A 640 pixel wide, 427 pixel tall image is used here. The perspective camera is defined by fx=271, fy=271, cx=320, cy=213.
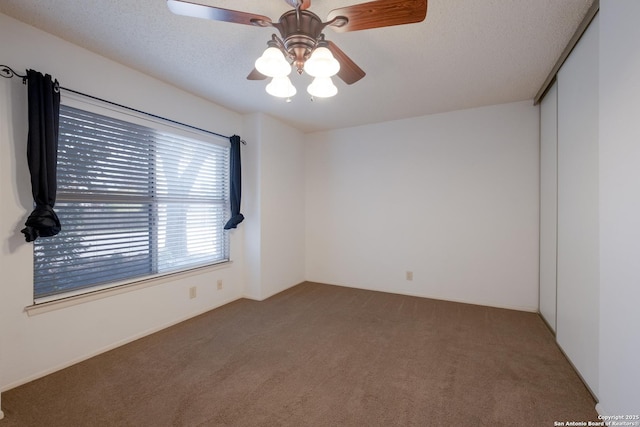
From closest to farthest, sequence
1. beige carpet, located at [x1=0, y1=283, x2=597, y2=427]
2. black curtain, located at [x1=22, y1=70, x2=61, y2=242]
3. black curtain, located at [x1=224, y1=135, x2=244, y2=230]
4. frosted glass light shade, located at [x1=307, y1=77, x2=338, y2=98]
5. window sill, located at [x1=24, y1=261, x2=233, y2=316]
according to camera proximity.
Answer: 1. beige carpet, located at [x1=0, y1=283, x2=597, y2=427]
2. frosted glass light shade, located at [x1=307, y1=77, x2=338, y2=98]
3. black curtain, located at [x1=22, y1=70, x2=61, y2=242]
4. window sill, located at [x1=24, y1=261, x2=233, y2=316]
5. black curtain, located at [x1=224, y1=135, x2=244, y2=230]

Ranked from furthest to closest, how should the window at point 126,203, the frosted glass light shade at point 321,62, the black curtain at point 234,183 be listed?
the black curtain at point 234,183
the window at point 126,203
the frosted glass light shade at point 321,62

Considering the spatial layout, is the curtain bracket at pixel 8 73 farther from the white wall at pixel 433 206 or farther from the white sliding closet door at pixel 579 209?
the white sliding closet door at pixel 579 209

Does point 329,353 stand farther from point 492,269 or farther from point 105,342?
point 492,269

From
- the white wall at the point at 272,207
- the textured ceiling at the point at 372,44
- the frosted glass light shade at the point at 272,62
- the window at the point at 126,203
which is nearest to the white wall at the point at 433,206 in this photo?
the white wall at the point at 272,207

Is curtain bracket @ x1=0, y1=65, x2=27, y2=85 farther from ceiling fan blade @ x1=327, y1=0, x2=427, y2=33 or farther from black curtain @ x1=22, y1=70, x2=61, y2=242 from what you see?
ceiling fan blade @ x1=327, y1=0, x2=427, y2=33

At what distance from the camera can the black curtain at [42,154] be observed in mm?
1784

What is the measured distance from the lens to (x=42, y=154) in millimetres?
1815

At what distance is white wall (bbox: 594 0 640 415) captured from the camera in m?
1.25

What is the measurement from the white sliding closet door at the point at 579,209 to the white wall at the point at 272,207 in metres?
3.05

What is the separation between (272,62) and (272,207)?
2428 millimetres

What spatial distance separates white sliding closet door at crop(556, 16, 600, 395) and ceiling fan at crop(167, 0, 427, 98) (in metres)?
1.42

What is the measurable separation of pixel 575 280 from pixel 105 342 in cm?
371

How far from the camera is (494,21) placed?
1.78 m

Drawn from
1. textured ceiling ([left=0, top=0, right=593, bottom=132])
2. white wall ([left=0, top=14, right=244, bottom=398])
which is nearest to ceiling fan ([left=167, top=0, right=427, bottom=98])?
textured ceiling ([left=0, top=0, right=593, bottom=132])
